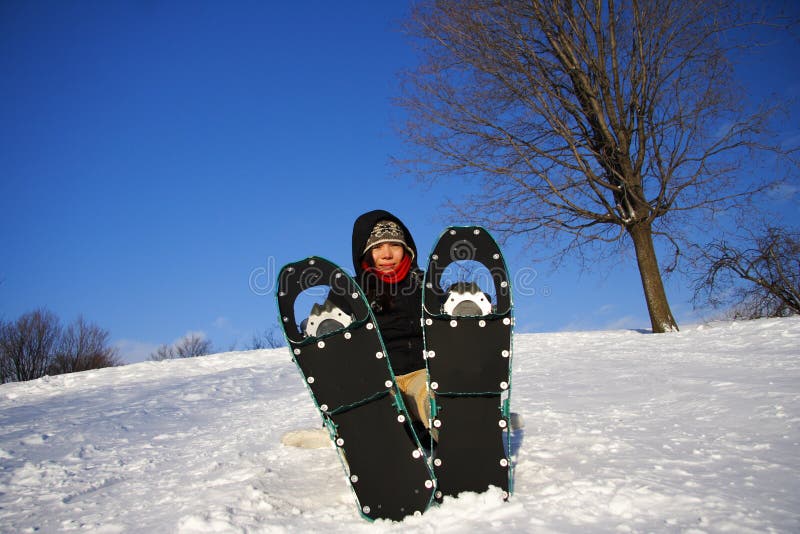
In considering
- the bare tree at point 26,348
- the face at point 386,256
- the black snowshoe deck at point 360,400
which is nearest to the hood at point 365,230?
the face at point 386,256

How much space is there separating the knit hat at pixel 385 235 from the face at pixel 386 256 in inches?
1.1

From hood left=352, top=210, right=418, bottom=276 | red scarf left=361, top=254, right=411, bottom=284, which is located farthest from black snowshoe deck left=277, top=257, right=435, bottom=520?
hood left=352, top=210, right=418, bottom=276

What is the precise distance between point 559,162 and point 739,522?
9.01 metres

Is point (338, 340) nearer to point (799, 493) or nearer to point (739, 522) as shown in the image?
point (739, 522)

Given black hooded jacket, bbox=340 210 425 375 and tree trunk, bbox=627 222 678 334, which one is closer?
black hooded jacket, bbox=340 210 425 375

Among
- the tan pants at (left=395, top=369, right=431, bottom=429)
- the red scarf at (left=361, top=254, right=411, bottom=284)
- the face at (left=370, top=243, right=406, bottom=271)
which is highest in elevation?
the face at (left=370, top=243, right=406, bottom=271)

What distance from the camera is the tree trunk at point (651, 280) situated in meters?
9.71

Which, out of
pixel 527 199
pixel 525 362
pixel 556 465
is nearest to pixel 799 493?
pixel 556 465

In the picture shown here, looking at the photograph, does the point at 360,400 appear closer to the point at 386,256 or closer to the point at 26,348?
the point at 386,256

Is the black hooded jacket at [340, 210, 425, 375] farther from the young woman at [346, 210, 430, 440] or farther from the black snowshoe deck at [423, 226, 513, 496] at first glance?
the black snowshoe deck at [423, 226, 513, 496]

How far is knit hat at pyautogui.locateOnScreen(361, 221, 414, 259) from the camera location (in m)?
3.35

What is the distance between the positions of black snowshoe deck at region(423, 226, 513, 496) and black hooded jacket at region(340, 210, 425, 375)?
74 centimetres

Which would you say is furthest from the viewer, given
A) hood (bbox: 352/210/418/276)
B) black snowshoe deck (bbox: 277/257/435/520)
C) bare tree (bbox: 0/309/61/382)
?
bare tree (bbox: 0/309/61/382)

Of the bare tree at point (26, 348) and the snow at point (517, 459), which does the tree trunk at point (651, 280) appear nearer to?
the snow at point (517, 459)
